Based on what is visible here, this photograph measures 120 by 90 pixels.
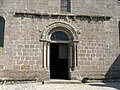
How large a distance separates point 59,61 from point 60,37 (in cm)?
213

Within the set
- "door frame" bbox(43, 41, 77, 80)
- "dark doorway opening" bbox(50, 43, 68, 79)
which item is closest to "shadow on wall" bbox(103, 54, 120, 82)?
"door frame" bbox(43, 41, 77, 80)

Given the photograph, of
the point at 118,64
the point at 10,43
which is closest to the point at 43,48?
the point at 10,43

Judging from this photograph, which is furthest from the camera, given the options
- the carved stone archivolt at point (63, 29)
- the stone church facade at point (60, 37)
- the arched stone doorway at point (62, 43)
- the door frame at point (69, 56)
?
the carved stone archivolt at point (63, 29)

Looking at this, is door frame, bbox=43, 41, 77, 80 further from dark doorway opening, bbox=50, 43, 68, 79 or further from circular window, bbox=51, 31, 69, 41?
dark doorway opening, bbox=50, 43, 68, 79

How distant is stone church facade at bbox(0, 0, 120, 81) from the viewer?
1261cm

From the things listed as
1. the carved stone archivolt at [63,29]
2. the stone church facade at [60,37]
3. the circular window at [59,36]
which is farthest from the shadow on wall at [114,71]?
the circular window at [59,36]

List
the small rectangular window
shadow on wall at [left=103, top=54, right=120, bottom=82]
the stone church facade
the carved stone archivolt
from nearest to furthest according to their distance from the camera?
the stone church facade < the carved stone archivolt < shadow on wall at [left=103, top=54, right=120, bottom=82] < the small rectangular window

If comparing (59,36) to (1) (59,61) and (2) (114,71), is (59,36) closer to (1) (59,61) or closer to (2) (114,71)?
(1) (59,61)

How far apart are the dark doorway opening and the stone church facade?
0.36 metres

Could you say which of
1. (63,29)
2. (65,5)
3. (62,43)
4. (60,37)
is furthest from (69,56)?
(65,5)

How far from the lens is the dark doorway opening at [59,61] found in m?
14.3

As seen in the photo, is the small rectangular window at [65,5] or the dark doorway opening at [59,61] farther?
the dark doorway opening at [59,61]

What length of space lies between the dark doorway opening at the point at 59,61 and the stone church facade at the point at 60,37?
14.4 inches

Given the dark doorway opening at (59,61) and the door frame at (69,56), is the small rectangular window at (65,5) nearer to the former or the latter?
the door frame at (69,56)
